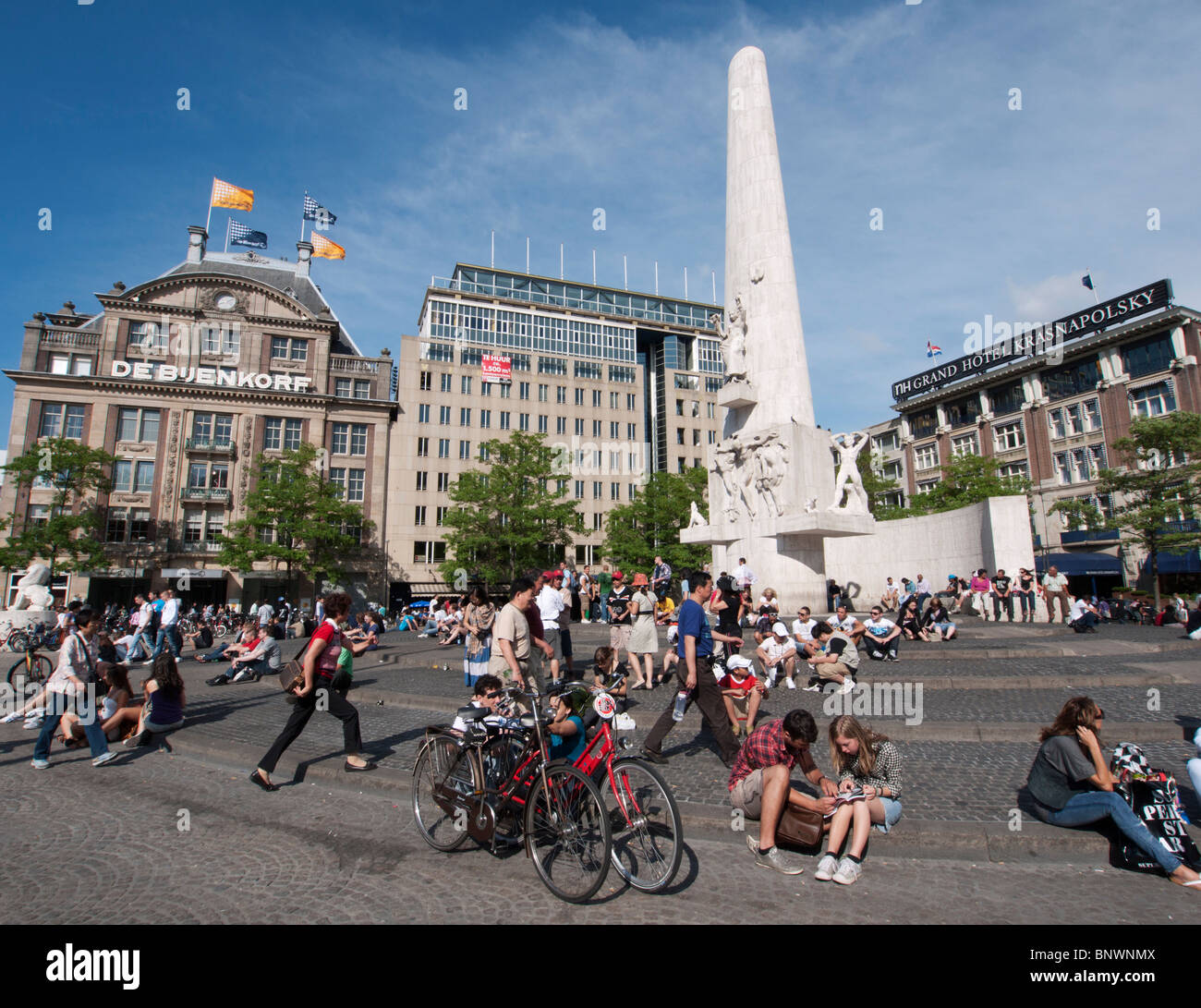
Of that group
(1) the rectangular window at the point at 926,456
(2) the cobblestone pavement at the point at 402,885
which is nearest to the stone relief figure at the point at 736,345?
(2) the cobblestone pavement at the point at 402,885

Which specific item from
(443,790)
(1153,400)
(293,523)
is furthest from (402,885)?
(1153,400)

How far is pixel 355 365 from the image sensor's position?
179 feet

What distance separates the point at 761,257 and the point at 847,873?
19.5 metres

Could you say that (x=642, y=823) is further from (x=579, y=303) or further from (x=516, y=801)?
(x=579, y=303)

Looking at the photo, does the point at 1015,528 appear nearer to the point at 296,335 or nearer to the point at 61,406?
the point at 296,335

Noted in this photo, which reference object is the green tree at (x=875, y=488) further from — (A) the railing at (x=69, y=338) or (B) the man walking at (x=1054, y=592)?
(A) the railing at (x=69, y=338)

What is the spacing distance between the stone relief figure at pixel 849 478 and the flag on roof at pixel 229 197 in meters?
54.9

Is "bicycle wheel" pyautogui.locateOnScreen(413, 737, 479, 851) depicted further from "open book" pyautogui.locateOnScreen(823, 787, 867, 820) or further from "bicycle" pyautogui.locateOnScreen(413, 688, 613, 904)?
"open book" pyautogui.locateOnScreen(823, 787, 867, 820)

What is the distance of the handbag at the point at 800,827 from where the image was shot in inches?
196

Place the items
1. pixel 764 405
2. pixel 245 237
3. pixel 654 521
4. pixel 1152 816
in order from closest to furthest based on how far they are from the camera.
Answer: pixel 1152 816, pixel 764 405, pixel 654 521, pixel 245 237

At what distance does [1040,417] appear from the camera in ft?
170

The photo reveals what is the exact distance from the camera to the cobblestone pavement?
159 inches

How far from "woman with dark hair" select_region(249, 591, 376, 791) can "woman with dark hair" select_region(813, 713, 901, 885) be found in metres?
4.88
